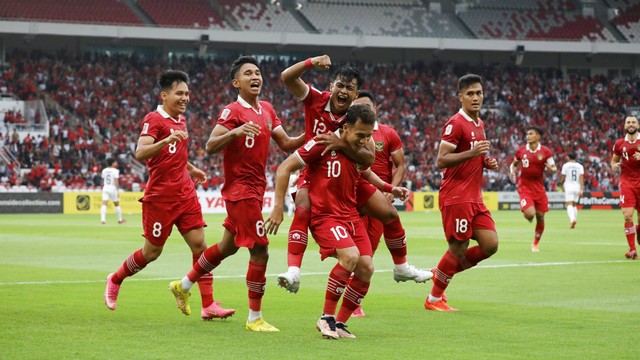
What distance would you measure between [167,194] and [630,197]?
1161 centimetres

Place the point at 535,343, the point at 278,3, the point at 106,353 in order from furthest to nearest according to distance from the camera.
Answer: the point at 278,3, the point at 535,343, the point at 106,353

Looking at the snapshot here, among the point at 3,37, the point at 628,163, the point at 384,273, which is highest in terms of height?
the point at 3,37

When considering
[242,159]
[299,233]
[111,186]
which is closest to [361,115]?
[299,233]

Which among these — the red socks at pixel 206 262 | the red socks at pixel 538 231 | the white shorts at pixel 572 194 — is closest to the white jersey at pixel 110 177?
the white shorts at pixel 572 194

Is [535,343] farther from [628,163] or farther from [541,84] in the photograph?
[541,84]

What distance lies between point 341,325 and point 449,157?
2.92 metres

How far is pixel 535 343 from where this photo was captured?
8797 mm

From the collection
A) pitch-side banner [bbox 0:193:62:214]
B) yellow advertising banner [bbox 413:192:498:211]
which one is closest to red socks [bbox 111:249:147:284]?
pitch-side banner [bbox 0:193:62:214]

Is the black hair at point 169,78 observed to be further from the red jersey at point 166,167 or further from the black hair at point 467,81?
the black hair at point 467,81

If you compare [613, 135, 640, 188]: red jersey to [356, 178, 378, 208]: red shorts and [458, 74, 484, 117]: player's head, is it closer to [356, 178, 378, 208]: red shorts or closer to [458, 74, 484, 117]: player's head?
[458, 74, 484, 117]: player's head

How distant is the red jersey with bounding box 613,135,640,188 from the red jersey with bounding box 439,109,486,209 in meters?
8.83

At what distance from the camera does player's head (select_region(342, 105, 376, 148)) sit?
9344 mm

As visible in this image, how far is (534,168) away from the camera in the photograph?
22.0m

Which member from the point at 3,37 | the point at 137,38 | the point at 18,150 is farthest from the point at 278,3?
the point at 18,150
